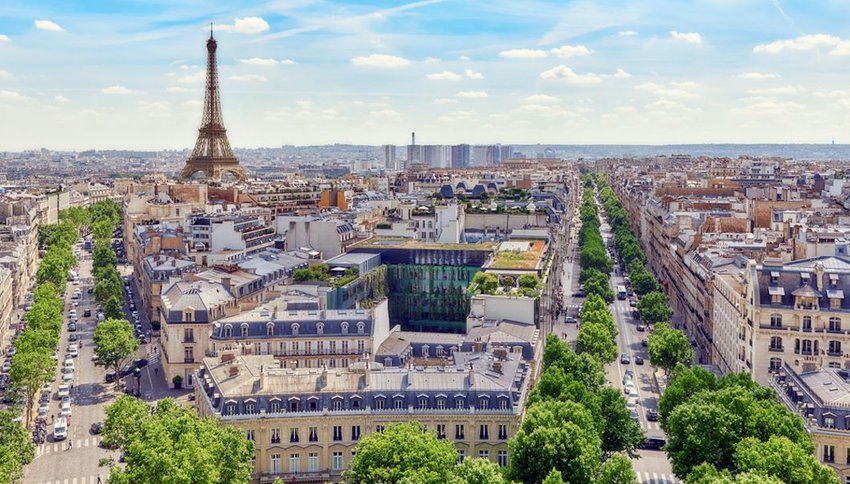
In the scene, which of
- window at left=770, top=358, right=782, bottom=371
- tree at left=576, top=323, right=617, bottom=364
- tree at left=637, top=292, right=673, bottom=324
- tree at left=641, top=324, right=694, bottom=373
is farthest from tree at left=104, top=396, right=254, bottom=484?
tree at left=637, top=292, right=673, bottom=324

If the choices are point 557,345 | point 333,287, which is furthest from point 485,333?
point 333,287

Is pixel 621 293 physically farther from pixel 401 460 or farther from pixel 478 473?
pixel 478 473

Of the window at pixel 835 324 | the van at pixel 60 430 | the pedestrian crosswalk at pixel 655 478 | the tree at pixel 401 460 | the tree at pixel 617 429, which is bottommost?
the pedestrian crosswalk at pixel 655 478

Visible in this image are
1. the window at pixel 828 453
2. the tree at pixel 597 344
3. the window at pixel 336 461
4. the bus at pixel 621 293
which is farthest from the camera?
the bus at pixel 621 293

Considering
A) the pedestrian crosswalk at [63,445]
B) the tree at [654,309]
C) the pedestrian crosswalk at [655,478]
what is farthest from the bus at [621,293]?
the pedestrian crosswalk at [63,445]

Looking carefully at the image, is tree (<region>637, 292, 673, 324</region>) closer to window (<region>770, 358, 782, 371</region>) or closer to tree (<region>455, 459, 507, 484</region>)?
window (<region>770, 358, 782, 371</region>)

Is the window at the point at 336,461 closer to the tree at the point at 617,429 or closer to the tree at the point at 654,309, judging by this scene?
the tree at the point at 617,429
